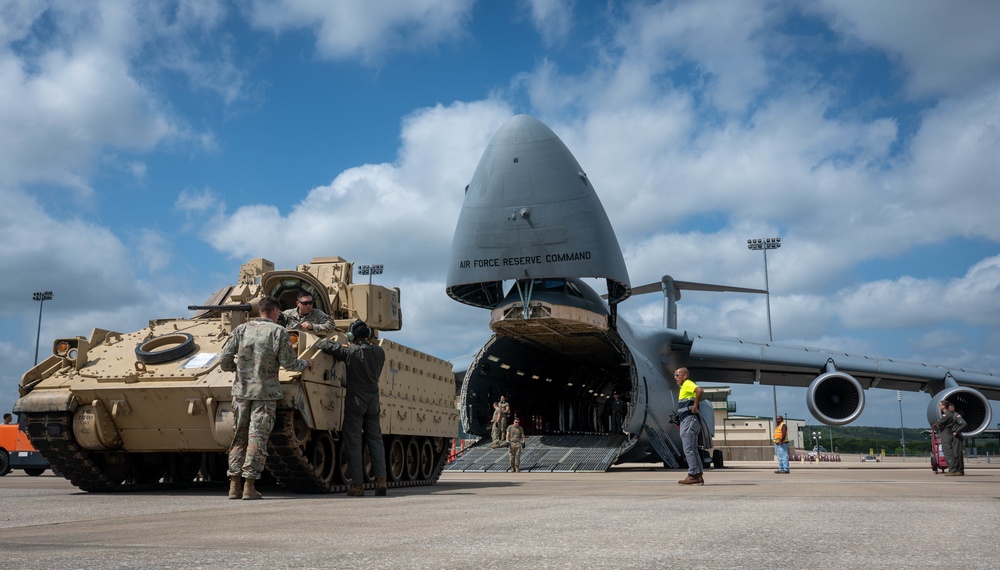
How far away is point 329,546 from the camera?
4039 millimetres

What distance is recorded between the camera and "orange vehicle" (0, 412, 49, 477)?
21.7 m

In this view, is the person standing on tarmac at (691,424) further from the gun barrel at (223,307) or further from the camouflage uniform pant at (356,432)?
the gun barrel at (223,307)

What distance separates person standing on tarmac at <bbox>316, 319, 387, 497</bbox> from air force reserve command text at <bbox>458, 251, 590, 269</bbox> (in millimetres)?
9619

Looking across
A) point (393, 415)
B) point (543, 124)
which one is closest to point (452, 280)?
point (543, 124)

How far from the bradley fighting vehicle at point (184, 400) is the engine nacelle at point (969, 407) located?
14.9m

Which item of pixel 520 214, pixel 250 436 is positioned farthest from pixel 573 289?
pixel 250 436

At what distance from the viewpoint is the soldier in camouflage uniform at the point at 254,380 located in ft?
26.2

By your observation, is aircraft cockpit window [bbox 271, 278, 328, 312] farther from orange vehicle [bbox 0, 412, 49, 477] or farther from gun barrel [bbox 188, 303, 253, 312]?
orange vehicle [bbox 0, 412, 49, 477]

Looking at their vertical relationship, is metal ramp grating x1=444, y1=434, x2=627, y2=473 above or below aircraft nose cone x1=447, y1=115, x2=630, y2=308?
below

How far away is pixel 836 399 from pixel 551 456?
23.0 ft

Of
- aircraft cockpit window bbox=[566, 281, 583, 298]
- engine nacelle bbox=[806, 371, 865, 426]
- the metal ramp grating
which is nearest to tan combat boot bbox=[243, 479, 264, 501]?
the metal ramp grating

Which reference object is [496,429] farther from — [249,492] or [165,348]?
[249,492]

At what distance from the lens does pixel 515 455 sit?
1894cm

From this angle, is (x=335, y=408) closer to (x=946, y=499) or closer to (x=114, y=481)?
(x=114, y=481)
